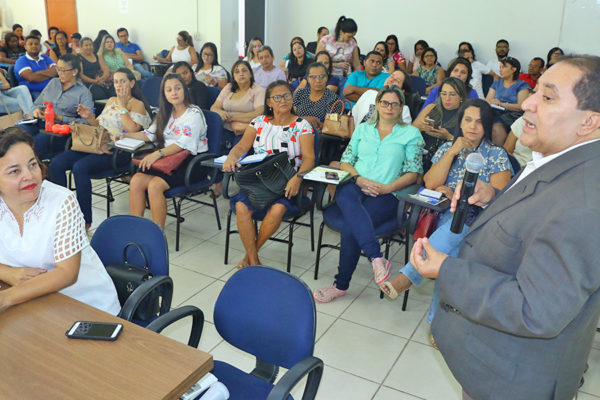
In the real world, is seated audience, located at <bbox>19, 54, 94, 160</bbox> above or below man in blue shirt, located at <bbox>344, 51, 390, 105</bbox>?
below

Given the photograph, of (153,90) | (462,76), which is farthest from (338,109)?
(153,90)

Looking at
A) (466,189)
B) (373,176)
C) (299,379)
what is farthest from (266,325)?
(373,176)

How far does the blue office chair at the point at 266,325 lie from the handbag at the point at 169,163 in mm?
2065

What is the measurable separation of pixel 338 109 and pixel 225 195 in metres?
1.56

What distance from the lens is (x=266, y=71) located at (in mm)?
5910

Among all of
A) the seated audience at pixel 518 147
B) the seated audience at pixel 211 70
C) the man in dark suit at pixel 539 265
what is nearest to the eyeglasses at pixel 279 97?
the seated audience at pixel 518 147

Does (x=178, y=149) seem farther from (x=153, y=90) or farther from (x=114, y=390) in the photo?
(x=114, y=390)

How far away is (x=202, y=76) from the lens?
20.2ft

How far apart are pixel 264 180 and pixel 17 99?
4.14m

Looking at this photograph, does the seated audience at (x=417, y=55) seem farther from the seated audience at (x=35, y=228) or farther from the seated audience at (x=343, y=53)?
the seated audience at (x=35, y=228)

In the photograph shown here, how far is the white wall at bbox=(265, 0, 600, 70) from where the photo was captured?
23.9 ft

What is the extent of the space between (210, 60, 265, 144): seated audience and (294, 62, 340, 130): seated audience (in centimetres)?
44

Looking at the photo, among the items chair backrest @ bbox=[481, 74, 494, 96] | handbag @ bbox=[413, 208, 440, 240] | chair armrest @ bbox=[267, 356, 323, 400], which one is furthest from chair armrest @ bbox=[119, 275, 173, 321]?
chair backrest @ bbox=[481, 74, 494, 96]

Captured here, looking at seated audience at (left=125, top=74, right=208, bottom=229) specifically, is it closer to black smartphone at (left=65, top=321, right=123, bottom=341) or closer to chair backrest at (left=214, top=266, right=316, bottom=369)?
chair backrest at (left=214, top=266, right=316, bottom=369)
